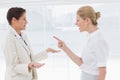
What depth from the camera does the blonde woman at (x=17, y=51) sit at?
84.0 inches

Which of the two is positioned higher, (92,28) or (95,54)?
(92,28)

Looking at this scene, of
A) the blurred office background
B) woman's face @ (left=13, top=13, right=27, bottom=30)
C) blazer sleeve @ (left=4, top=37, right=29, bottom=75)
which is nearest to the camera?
blazer sleeve @ (left=4, top=37, right=29, bottom=75)

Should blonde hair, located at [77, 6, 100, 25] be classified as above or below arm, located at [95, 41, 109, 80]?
above

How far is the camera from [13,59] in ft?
6.99

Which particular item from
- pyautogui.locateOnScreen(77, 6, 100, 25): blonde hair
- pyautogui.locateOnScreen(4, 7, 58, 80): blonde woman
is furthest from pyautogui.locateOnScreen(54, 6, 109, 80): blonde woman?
pyautogui.locateOnScreen(4, 7, 58, 80): blonde woman

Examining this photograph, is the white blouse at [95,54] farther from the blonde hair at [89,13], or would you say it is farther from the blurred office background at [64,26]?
the blurred office background at [64,26]

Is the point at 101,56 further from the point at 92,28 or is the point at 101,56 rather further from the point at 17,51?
the point at 17,51

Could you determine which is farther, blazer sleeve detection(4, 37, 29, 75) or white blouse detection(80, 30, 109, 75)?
blazer sleeve detection(4, 37, 29, 75)

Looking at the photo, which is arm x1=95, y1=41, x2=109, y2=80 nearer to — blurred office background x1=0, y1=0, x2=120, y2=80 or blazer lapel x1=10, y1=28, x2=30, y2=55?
blazer lapel x1=10, y1=28, x2=30, y2=55

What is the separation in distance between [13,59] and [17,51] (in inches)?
3.8

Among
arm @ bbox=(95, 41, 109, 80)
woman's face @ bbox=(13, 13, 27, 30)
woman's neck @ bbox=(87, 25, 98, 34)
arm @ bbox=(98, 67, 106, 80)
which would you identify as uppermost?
woman's face @ bbox=(13, 13, 27, 30)

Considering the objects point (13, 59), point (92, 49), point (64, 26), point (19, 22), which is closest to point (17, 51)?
point (13, 59)

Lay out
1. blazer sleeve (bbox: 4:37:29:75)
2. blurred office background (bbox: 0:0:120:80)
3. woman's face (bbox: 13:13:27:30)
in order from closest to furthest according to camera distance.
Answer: blazer sleeve (bbox: 4:37:29:75) < woman's face (bbox: 13:13:27:30) < blurred office background (bbox: 0:0:120:80)

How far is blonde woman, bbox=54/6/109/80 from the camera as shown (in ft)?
6.44
